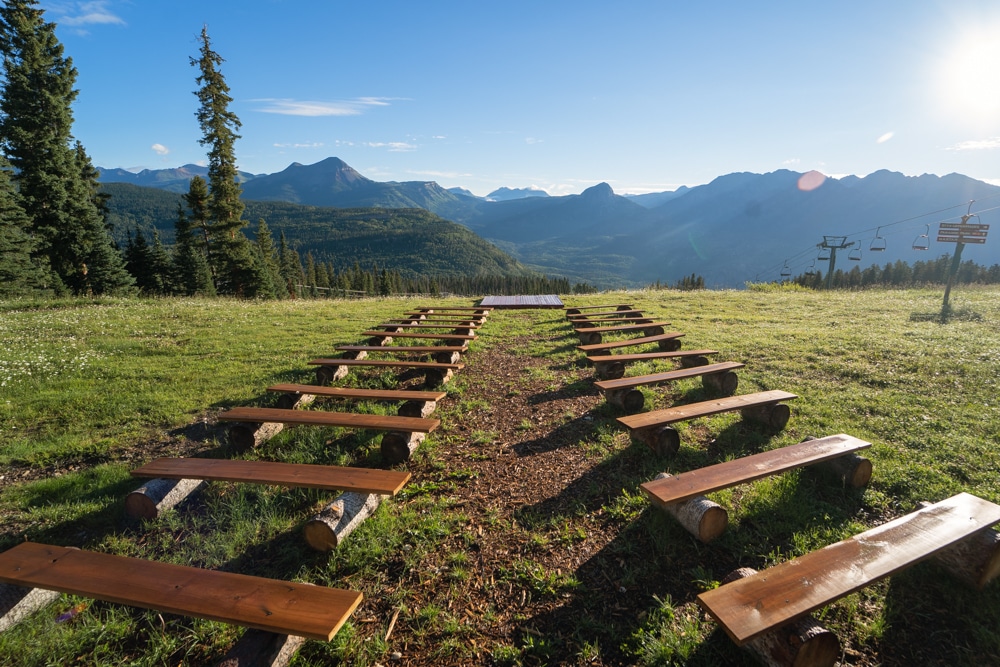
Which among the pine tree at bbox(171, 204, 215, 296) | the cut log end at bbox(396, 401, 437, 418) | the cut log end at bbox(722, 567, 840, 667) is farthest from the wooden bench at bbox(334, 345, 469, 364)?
the pine tree at bbox(171, 204, 215, 296)

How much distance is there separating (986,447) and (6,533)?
10.9 m

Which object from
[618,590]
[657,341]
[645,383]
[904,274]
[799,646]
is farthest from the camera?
[904,274]

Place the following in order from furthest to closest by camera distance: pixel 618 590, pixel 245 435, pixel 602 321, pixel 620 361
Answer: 1. pixel 602 321
2. pixel 620 361
3. pixel 245 435
4. pixel 618 590

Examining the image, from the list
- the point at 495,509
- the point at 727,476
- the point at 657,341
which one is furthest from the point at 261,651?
the point at 657,341

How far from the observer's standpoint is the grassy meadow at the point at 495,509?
9.52 ft

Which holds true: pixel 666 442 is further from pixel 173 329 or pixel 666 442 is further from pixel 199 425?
pixel 173 329

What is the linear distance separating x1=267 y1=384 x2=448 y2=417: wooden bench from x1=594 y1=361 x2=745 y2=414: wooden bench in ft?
8.77

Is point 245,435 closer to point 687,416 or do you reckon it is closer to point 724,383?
point 687,416

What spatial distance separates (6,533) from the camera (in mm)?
3930

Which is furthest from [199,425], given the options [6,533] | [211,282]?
[211,282]

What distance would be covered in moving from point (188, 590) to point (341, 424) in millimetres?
2527

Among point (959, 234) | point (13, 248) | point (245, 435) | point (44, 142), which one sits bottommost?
point (245, 435)

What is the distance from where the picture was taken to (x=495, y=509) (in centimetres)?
442

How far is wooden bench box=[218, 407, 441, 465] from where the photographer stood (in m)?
5.09
